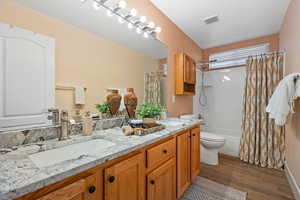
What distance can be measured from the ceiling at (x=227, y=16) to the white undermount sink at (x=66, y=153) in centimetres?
195

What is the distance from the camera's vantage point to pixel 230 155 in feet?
8.80

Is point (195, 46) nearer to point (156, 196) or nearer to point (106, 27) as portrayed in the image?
point (106, 27)

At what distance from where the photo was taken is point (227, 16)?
83.8 inches

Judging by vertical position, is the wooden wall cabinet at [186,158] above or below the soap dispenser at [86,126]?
below

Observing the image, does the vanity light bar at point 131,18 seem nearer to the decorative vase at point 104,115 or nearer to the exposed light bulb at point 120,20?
the exposed light bulb at point 120,20

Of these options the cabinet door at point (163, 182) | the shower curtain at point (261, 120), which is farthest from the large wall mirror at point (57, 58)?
the shower curtain at point (261, 120)

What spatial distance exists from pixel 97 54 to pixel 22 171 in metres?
1.04

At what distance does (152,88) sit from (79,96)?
1.01m

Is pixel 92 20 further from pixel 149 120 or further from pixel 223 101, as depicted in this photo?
pixel 223 101

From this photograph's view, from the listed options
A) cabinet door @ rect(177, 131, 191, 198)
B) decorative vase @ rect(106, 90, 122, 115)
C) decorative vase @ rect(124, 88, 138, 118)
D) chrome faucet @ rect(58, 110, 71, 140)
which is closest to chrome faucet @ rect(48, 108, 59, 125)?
chrome faucet @ rect(58, 110, 71, 140)

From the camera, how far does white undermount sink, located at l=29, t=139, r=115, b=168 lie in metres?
0.77

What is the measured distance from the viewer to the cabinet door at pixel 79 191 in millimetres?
552

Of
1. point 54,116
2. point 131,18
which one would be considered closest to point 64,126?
point 54,116

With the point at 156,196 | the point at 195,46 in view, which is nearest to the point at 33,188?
the point at 156,196
